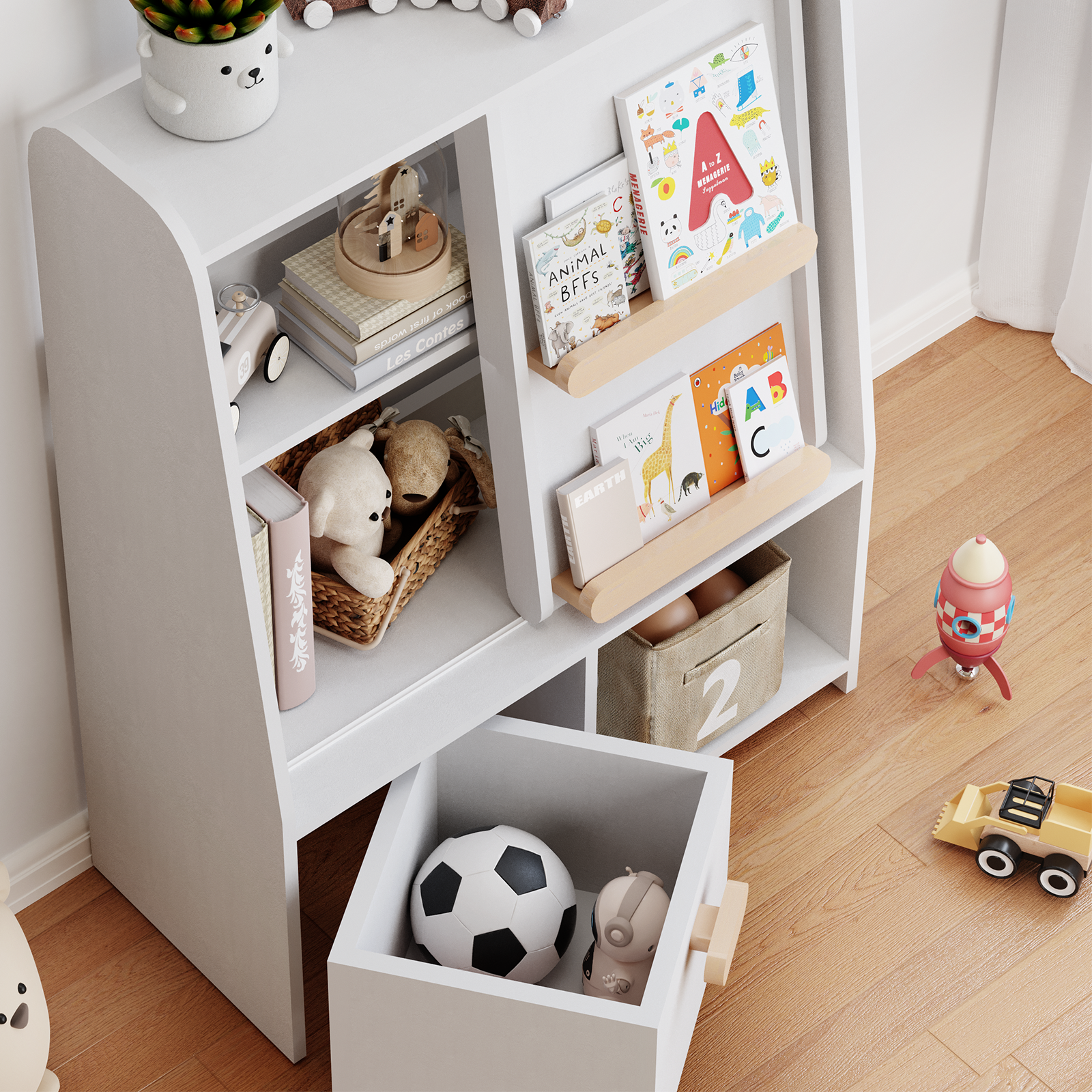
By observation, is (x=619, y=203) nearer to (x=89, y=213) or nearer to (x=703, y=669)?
(x=89, y=213)

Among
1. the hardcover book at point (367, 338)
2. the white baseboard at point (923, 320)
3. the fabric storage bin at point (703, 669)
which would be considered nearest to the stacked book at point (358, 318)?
the hardcover book at point (367, 338)

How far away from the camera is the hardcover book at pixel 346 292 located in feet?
4.31

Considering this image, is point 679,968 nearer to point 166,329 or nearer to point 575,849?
point 575,849

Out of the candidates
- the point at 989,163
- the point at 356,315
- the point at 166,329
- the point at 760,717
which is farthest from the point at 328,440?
the point at 989,163

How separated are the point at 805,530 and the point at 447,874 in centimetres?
69

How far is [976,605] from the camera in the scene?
1.89 metres

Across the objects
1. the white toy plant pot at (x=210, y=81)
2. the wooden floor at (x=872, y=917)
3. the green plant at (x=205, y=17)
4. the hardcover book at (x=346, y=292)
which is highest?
the green plant at (x=205, y=17)

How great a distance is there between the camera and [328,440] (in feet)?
5.25

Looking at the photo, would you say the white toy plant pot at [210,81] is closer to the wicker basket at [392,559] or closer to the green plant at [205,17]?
the green plant at [205,17]

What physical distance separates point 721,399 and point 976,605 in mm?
508

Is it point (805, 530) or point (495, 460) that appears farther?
point (805, 530)

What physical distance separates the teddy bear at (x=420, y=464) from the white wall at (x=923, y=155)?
0.85m

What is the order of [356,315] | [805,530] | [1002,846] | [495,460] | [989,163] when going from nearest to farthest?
[356,315]
[495,460]
[1002,846]
[805,530]
[989,163]

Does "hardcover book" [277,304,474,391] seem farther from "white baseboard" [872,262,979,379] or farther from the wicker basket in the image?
"white baseboard" [872,262,979,379]
